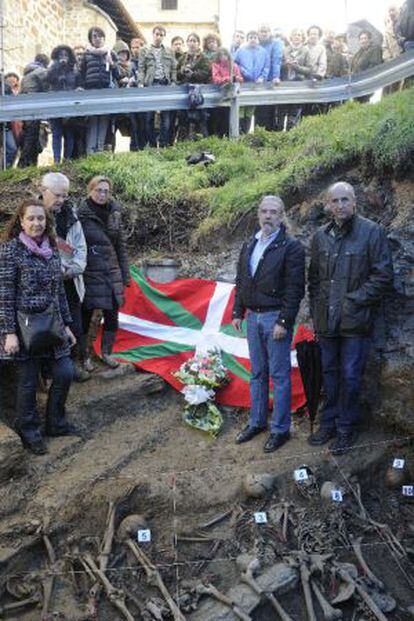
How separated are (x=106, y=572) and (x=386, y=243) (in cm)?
347

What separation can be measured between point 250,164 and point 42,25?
1065 centimetres

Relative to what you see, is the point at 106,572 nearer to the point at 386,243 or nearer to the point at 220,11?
the point at 386,243

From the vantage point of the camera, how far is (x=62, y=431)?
250 inches

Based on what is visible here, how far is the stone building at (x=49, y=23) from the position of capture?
617 inches

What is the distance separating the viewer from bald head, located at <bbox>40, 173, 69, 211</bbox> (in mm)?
6295

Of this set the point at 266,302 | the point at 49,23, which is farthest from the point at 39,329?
the point at 49,23

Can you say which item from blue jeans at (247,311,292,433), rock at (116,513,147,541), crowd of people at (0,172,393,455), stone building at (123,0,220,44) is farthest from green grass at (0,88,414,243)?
stone building at (123,0,220,44)

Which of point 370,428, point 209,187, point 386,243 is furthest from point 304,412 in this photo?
point 209,187

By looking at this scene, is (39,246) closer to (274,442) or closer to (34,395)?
(34,395)

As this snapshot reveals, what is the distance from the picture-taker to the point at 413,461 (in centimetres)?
602

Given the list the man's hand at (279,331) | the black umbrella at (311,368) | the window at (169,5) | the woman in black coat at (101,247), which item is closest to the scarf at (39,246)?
the woman in black coat at (101,247)

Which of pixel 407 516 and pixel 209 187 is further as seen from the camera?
pixel 209 187

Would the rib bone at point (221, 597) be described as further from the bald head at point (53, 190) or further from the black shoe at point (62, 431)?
the bald head at point (53, 190)

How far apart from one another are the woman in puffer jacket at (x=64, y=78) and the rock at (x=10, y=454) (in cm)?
566
